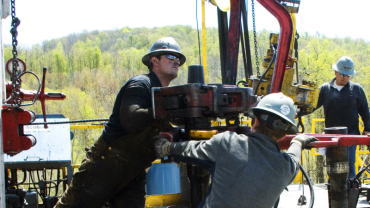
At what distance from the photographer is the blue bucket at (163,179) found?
5527 millimetres

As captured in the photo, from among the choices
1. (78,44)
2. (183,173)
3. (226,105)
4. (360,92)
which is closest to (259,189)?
(226,105)

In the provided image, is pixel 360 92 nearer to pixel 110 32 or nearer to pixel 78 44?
pixel 78 44

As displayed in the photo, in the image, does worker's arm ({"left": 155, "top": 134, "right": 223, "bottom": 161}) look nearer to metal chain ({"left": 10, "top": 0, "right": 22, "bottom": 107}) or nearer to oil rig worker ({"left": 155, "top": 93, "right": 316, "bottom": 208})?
oil rig worker ({"left": 155, "top": 93, "right": 316, "bottom": 208})

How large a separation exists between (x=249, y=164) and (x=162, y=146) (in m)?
0.65

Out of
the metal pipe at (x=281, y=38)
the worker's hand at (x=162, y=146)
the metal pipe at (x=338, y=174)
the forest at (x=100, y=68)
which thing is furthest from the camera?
the forest at (x=100, y=68)

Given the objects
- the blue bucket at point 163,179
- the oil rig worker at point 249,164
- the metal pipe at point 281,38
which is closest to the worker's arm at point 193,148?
the oil rig worker at point 249,164

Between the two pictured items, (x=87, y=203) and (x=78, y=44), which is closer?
(x=87, y=203)

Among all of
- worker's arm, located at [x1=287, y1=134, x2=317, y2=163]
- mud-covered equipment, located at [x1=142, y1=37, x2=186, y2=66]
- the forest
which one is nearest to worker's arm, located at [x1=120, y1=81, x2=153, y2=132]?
mud-covered equipment, located at [x1=142, y1=37, x2=186, y2=66]

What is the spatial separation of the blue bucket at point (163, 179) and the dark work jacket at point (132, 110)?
1667 millimetres

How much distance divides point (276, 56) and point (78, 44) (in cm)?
4082

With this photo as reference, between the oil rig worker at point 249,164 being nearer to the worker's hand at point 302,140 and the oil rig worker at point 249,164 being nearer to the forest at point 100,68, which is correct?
the worker's hand at point 302,140

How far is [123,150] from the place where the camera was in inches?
151

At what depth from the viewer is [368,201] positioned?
5.72 meters

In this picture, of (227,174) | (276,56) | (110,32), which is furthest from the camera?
(110,32)
